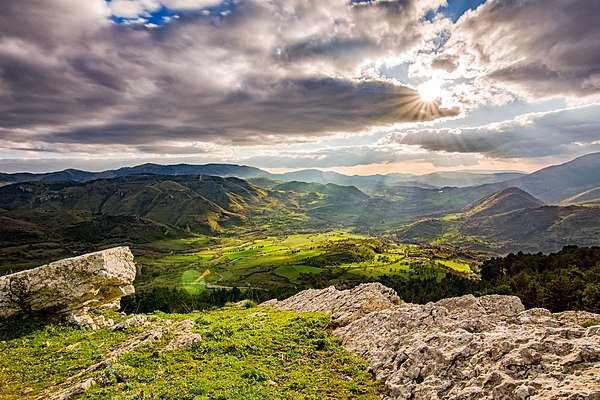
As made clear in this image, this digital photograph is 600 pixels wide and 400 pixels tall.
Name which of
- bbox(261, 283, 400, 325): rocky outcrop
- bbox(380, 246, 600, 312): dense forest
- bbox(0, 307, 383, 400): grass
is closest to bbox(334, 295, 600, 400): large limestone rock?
bbox(0, 307, 383, 400): grass

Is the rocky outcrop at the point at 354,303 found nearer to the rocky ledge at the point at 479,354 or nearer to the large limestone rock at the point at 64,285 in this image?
the rocky ledge at the point at 479,354

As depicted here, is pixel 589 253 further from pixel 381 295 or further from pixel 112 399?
pixel 112 399

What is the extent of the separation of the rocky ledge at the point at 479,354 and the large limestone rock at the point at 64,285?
90.1ft

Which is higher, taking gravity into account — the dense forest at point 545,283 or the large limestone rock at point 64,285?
the large limestone rock at point 64,285

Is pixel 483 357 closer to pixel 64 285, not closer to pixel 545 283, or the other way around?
pixel 64 285

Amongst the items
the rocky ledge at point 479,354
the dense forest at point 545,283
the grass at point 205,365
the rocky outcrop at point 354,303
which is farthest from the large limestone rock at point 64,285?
the dense forest at point 545,283

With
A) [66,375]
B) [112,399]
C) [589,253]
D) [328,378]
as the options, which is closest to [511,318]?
[328,378]

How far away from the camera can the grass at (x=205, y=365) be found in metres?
17.6

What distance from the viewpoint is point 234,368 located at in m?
21.0

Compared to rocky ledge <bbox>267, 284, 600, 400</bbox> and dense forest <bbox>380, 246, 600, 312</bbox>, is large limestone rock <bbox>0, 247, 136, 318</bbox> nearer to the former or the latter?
rocky ledge <bbox>267, 284, 600, 400</bbox>

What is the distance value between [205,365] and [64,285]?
20169mm

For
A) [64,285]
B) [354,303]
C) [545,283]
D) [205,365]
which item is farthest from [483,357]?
[545,283]

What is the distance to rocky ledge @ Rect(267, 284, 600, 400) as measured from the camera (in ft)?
42.5

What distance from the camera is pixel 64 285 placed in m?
30.6
